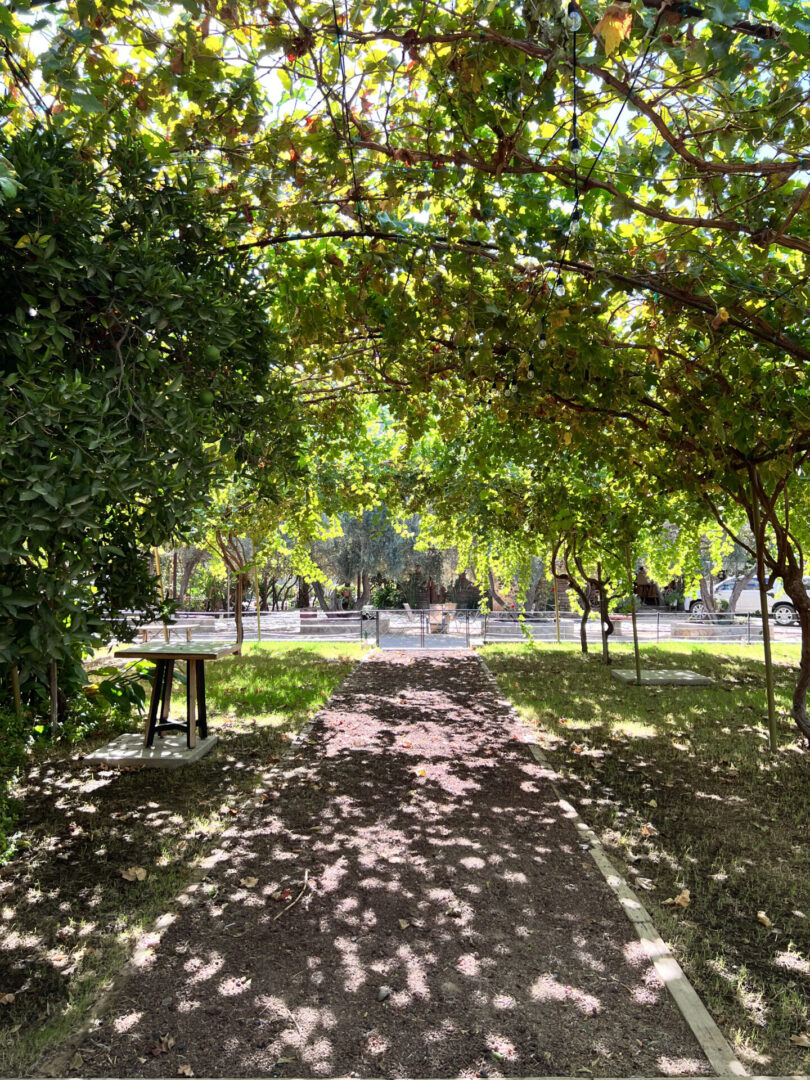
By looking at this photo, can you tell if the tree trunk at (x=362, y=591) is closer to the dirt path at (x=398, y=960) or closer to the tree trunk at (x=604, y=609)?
the tree trunk at (x=604, y=609)

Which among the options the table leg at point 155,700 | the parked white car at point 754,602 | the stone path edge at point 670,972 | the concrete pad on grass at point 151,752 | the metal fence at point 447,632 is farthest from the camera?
the parked white car at point 754,602

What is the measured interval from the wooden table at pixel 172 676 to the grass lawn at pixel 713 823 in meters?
3.50

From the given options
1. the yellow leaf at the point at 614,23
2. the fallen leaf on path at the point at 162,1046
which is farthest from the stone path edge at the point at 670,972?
the yellow leaf at the point at 614,23

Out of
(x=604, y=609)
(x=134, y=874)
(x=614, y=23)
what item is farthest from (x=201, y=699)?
(x=604, y=609)

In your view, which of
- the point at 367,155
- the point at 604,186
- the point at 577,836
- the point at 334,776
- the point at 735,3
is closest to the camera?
the point at 735,3

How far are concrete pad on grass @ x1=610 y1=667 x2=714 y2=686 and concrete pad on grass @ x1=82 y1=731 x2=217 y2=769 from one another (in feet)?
23.3

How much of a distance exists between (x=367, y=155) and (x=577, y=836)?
4.62 meters

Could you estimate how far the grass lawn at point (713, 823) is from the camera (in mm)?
2882

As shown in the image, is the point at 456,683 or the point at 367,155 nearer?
the point at 367,155

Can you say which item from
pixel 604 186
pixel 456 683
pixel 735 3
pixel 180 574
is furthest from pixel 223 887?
pixel 180 574

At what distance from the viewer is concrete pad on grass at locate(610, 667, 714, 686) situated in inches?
432

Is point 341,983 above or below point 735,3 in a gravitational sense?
below

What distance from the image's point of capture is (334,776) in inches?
234

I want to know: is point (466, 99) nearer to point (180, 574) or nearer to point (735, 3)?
point (735, 3)
